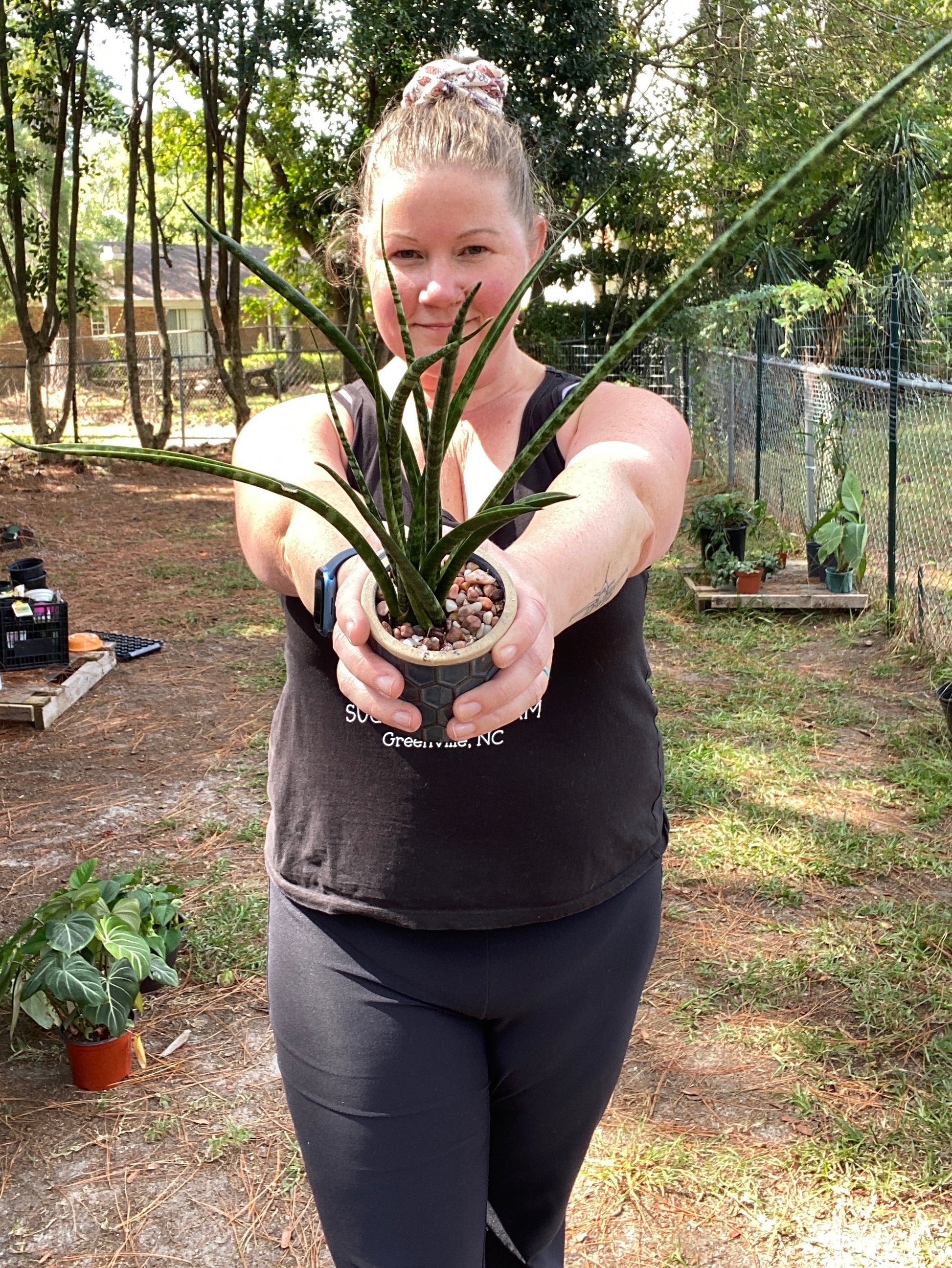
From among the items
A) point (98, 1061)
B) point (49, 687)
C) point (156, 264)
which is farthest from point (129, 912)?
point (156, 264)

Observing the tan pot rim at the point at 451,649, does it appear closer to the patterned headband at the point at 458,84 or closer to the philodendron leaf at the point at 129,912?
the patterned headband at the point at 458,84

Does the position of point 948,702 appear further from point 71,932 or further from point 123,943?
point 71,932

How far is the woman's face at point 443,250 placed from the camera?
143 centimetres

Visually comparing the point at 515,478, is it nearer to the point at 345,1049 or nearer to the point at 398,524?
the point at 398,524

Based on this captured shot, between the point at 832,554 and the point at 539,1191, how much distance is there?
678 cm

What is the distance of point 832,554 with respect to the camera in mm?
7832

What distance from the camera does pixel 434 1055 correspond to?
4.62 ft

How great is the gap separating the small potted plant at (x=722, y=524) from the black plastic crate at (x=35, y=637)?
4.25 meters

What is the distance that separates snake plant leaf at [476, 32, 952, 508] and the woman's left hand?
10cm

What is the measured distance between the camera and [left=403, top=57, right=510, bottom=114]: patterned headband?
1.57m

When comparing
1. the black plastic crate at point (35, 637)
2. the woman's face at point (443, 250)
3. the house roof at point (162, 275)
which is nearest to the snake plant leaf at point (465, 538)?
the woman's face at point (443, 250)

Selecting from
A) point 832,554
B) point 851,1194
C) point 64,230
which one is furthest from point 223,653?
point 64,230

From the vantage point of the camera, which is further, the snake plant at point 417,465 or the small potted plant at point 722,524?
the small potted plant at point 722,524

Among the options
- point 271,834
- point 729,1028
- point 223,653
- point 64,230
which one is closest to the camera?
point 271,834
